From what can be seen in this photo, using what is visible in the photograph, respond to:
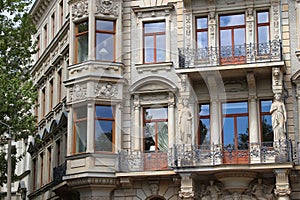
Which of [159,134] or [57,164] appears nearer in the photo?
[159,134]

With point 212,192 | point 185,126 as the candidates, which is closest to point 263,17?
point 185,126

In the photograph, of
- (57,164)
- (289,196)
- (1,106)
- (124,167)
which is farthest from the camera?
(57,164)

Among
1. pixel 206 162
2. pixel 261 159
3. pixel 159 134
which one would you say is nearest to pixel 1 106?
pixel 159 134

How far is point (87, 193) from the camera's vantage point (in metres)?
30.1

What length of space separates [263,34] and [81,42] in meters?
8.36

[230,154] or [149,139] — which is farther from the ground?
[149,139]

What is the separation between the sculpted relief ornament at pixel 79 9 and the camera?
1252 inches

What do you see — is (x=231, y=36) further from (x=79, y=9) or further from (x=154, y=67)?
(x=79, y=9)

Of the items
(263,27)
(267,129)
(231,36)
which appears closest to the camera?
(267,129)

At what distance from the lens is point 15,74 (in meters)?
33.5

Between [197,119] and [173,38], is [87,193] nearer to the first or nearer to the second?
[197,119]

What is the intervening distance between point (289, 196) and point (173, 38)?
28.9 ft

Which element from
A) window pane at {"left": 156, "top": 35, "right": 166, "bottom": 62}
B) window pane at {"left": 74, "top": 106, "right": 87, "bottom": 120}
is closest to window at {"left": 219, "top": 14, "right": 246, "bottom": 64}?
window pane at {"left": 156, "top": 35, "right": 166, "bottom": 62}

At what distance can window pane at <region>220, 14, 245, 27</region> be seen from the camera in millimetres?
30562
